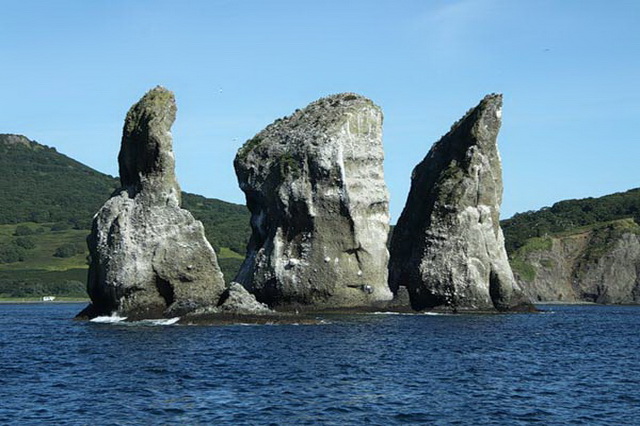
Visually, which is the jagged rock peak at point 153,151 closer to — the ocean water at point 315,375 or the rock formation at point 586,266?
the ocean water at point 315,375

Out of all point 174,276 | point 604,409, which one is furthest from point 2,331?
point 604,409

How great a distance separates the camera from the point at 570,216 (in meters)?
167

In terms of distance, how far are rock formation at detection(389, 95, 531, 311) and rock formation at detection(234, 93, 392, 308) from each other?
390cm

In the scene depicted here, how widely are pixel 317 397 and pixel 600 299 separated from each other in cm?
11112

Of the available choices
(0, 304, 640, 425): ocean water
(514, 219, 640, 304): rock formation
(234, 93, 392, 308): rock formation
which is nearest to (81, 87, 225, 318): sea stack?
(0, 304, 640, 425): ocean water

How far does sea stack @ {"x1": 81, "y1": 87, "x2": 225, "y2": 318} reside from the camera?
65438 mm

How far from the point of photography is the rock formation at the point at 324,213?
7875 cm

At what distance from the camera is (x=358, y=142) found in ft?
267

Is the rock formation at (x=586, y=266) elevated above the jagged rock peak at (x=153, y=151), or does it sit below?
below

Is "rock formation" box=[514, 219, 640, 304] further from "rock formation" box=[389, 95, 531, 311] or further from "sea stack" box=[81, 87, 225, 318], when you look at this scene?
"sea stack" box=[81, 87, 225, 318]

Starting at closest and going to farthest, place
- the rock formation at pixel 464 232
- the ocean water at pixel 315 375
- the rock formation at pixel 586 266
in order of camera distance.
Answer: the ocean water at pixel 315 375 → the rock formation at pixel 464 232 → the rock formation at pixel 586 266

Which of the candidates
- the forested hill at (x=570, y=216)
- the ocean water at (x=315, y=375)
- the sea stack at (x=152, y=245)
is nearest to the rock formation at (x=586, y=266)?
the forested hill at (x=570, y=216)

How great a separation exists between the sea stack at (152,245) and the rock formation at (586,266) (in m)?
79.2

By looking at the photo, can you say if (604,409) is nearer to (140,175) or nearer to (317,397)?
(317,397)
